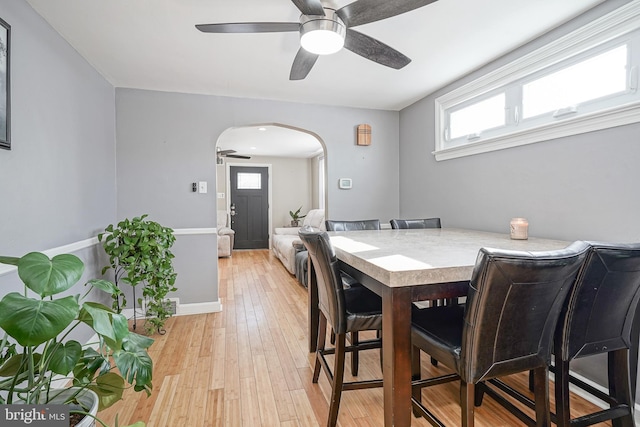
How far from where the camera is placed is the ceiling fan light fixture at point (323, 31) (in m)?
1.59

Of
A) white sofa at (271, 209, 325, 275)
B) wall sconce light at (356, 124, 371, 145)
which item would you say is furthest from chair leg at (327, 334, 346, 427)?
white sofa at (271, 209, 325, 275)

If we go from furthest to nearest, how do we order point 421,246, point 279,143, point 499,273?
point 279,143
point 421,246
point 499,273

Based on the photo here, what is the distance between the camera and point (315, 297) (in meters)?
2.41

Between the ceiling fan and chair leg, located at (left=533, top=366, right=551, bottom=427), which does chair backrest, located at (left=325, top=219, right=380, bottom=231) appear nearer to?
the ceiling fan

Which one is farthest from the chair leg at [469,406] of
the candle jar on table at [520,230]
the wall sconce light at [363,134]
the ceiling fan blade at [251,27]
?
the wall sconce light at [363,134]

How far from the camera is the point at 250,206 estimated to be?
7742mm

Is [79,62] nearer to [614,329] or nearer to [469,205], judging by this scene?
[469,205]

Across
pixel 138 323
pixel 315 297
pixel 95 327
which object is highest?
pixel 95 327

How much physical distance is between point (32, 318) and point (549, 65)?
118 inches

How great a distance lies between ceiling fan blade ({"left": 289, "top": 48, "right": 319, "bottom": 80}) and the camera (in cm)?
196

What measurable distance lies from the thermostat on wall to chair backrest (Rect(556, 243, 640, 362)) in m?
2.69

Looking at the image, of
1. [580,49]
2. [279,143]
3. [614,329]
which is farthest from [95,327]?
[279,143]

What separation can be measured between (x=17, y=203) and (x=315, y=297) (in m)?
1.87

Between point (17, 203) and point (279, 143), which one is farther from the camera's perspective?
point (279, 143)
